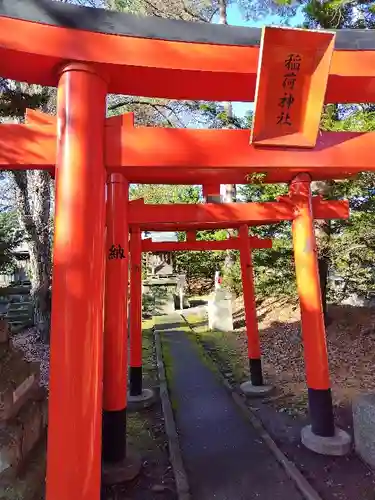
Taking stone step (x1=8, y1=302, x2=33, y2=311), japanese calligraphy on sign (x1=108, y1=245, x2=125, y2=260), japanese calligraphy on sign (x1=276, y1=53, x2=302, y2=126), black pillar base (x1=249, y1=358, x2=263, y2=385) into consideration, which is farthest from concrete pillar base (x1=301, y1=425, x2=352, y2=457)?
stone step (x1=8, y1=302, x2=33, y2=311)

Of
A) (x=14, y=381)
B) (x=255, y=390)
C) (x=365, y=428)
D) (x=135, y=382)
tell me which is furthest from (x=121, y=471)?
(x=255, y=390)

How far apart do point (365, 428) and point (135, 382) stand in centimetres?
415

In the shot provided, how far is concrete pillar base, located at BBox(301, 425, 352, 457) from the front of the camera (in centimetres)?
429

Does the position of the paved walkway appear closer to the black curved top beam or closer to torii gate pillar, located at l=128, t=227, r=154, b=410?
torii gate pillar, located at l=128, t=227, r=154, b=410

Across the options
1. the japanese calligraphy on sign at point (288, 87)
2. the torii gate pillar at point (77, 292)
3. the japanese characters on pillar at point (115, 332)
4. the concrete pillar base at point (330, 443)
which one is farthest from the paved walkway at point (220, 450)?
the japanese calligraphy on sign at point (288, 87)

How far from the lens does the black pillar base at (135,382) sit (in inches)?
270

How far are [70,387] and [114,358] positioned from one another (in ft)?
5.89

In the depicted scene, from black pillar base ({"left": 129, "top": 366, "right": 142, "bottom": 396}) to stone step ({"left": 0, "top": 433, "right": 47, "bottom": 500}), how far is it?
355 cm

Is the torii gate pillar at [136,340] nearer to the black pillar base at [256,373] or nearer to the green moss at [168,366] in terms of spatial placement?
the green moss at [168,366]

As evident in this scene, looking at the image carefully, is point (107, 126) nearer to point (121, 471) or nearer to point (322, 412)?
point (121, 471)

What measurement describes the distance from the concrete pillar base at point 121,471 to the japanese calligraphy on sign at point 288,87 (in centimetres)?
389

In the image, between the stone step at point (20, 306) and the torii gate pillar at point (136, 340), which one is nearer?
the torii gate pillar at point (136, 340)

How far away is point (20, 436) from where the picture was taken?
2.97m

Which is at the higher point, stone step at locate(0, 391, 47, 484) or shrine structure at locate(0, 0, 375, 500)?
shrine structure at locate(0, 0, 375, 500)
